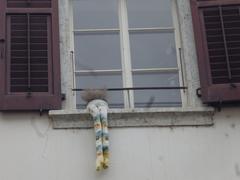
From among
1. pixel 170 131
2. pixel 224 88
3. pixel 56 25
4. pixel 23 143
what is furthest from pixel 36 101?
pixel 224 88

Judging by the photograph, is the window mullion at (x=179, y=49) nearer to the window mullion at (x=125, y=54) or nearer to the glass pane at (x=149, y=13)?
the glass pane at (x=149, y=13)

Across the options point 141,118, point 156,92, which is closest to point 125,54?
point 156,92

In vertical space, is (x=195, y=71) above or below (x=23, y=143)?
above

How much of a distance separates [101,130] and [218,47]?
156cm

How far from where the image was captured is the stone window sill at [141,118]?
7.08m

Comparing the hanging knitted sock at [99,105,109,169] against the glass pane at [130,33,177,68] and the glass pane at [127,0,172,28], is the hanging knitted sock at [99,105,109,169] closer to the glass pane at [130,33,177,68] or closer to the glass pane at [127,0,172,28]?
the glass pane at [130,33,177,68]

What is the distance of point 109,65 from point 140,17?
72 centimetres

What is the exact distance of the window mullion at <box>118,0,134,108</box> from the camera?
24.4ft

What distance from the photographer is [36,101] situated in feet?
23.3

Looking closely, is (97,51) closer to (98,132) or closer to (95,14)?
(95,14)

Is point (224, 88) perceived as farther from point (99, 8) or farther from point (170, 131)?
point (99, 8)

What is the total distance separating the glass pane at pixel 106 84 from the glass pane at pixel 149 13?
27.6 inches

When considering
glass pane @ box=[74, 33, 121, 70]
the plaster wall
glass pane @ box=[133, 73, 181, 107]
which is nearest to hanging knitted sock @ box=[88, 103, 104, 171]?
the plaster wall

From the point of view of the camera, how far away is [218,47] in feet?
24.4
